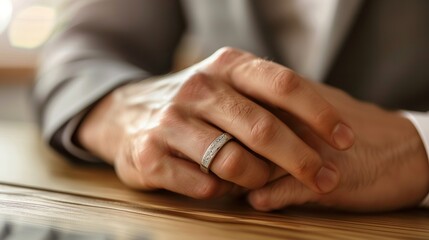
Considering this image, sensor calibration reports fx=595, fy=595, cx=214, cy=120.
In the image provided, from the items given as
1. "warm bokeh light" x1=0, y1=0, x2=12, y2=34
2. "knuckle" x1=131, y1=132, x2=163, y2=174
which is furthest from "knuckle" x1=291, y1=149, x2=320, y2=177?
"warm bokeh light" x1=0, y1=0, x2=12, y2=34

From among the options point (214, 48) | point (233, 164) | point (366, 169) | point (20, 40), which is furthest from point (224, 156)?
point (20, 40)

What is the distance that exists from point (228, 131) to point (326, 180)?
89mm

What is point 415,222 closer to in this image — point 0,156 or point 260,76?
point 260,76

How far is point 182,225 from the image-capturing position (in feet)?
1.39

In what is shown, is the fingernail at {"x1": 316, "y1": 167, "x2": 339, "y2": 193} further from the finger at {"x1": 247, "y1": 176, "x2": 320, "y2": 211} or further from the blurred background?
the blurred background

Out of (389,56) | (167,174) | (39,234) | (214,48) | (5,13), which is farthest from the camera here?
(5,13)

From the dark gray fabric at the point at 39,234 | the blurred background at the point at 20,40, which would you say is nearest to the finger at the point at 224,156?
the dark gray fabric at the point at 39,234

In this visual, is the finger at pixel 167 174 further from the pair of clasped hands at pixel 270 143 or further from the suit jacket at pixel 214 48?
the suit jacket at pixel 214 48

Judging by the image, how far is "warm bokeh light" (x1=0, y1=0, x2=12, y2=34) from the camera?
65.8 inches

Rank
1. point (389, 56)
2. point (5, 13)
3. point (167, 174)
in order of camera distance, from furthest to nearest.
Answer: point (5, 13) → point (389, 56) → point (167, 174)

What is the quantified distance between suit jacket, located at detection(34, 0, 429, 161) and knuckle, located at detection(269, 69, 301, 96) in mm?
238

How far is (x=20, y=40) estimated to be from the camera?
1689mm

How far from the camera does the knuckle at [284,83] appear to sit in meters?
0.48

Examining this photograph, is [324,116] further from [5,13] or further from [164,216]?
[5,13]
